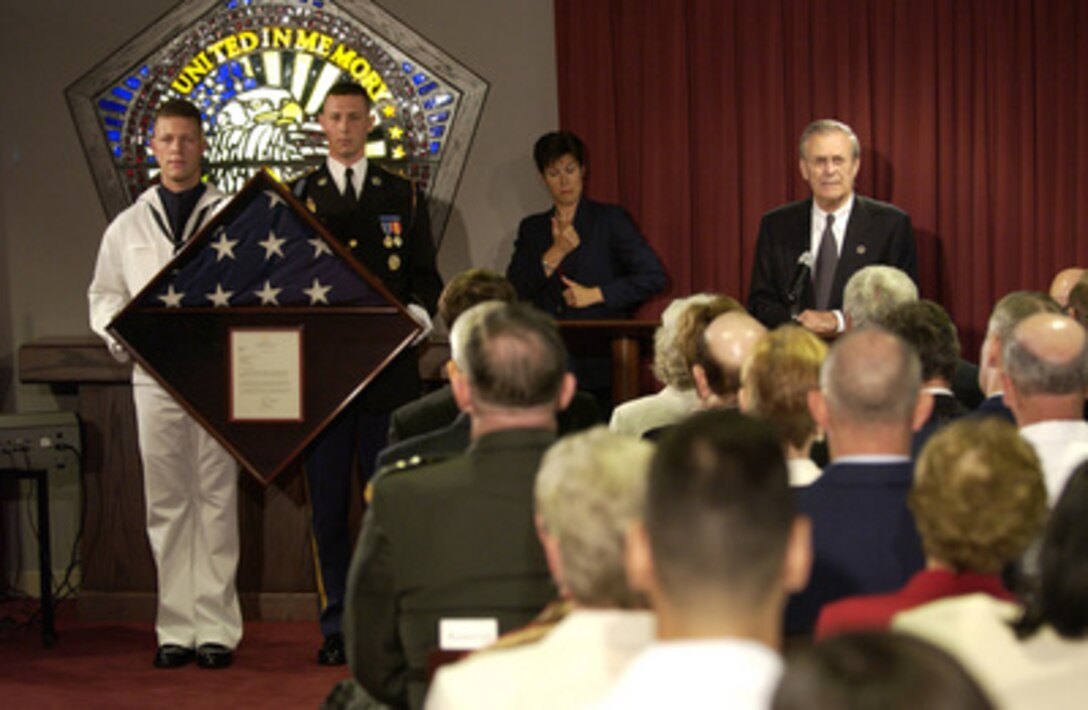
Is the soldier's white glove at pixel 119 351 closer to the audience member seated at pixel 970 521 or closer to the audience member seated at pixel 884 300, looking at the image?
the audience member seated at pixel 884 300

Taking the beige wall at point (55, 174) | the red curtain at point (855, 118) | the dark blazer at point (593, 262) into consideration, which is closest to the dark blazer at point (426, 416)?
the dark blazer at point (593, 262)

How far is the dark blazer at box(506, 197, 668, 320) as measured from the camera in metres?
6.62

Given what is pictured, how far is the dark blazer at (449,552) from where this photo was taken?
9.41ft

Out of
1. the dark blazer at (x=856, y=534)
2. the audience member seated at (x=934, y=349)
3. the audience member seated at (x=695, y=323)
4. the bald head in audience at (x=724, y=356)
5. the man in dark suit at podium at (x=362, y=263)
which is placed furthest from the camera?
the man in dark suit at podium at (x=362, y=263)

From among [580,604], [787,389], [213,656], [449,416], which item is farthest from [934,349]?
[213,656]

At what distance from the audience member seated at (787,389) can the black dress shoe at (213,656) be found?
9.91 ft

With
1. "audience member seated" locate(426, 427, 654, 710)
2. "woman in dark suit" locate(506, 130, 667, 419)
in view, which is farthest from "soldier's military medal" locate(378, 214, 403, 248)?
"audience member seated" locate(426, 427, 654, 710)

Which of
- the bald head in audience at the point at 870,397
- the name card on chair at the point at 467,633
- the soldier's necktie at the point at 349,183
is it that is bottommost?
the name card on chair at the point at 467,633

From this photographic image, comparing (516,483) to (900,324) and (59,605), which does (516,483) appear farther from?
(59,605)

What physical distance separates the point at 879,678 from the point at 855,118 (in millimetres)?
5796

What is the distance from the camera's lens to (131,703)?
205 inches

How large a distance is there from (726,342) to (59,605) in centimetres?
406

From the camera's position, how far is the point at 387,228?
5871 millimetres

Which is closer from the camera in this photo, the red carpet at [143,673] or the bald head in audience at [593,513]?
the bald head in audience at [593,513]
